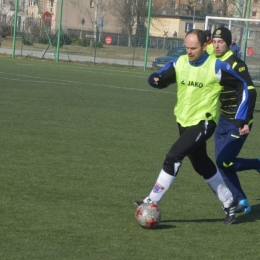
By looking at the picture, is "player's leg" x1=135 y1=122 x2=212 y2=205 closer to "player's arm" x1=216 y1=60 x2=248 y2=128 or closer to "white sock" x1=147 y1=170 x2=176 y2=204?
"white sock" x1=147 y1=170 x2=176 y2=204

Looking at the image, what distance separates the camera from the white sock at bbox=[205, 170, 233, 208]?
235 inches

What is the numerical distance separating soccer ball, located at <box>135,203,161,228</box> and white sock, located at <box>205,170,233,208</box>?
2.08 ft

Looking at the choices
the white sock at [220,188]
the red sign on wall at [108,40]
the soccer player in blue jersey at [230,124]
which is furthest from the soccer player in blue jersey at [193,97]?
the red sign on wall at [108,40]

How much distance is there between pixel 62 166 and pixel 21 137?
2065 mm

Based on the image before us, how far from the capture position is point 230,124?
632 centimetres

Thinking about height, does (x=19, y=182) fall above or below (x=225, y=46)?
below

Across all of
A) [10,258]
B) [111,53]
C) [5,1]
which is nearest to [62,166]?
[10,258]

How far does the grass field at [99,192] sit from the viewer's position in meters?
5.04

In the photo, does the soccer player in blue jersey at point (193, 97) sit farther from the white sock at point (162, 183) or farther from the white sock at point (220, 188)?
the white sock at point (220, 188)

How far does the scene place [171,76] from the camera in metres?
5.78

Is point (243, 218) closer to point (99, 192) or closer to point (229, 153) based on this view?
point (229, 153)

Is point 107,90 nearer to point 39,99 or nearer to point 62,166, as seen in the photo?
point 39,99

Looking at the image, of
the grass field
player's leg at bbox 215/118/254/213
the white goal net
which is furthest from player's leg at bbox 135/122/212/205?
the white goal net

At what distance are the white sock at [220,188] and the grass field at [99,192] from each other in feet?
0.72
